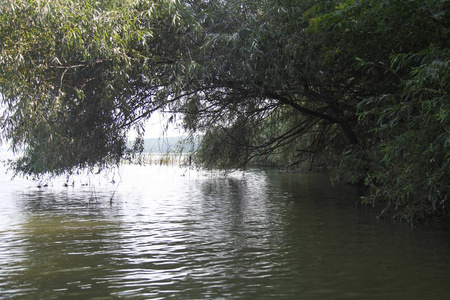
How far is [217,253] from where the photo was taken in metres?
6.14

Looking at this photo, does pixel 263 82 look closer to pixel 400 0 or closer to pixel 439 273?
pixel 400 0

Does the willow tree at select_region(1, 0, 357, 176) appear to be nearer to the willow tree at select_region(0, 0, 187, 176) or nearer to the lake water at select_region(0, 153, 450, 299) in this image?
the willow tree at select_region(0, 0, 187, 176)

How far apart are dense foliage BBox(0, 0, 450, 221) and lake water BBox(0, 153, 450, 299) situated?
3.30 ft

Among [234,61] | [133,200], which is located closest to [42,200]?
[133,200]

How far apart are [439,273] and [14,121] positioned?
7.66m

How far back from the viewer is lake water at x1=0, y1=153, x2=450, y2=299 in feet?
15.0

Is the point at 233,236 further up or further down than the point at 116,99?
further down

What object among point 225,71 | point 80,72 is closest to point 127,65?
point 80,72

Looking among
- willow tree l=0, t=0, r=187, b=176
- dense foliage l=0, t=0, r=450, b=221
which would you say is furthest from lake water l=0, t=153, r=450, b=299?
willow tree l=0, t=0, r=187, b=176

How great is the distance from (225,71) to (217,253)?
430 centimetres

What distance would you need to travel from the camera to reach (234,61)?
8703 millimetres

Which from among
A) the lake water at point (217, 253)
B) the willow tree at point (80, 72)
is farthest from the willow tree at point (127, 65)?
the lake water at point (217, 253)

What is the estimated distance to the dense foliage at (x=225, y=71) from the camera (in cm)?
621

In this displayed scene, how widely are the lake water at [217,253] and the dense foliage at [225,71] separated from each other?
101 cm
